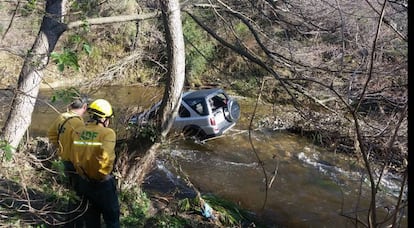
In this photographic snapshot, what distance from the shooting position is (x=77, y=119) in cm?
551

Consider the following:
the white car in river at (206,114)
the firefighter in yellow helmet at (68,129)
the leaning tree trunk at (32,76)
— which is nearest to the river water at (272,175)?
the white car in river at (206,114)

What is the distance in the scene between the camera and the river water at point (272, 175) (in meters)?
10.6

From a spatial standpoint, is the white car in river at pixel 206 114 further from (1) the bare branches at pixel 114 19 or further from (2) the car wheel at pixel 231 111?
(1) the bare branches at pixel 114 19

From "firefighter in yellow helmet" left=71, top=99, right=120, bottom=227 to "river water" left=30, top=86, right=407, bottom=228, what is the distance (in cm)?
376

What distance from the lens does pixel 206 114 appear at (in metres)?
14.2

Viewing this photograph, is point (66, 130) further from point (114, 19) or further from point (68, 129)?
point (114, 19)

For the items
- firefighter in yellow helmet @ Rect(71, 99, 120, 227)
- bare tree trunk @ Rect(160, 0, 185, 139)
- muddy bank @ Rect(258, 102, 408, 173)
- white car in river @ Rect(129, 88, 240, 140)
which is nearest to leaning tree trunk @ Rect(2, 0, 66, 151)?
bare tree trunk @ Rect(160, 0, 185, 139)

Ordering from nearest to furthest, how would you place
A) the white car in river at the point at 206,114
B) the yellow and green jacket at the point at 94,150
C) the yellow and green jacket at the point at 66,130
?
the yellow and green jacket at the point at 94,150
the yellow and green jacket at the point at 66,130
the white car in river at the point at 206,114

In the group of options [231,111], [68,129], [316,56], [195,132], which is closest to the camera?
[68,129]

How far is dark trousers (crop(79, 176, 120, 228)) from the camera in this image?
536 centimetres

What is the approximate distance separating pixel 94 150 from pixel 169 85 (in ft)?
8.65

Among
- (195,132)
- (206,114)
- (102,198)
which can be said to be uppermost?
(102,198)

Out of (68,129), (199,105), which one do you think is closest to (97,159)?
(68,129)

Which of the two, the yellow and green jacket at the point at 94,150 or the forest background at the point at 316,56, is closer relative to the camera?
the forest background at the point at 316,56
